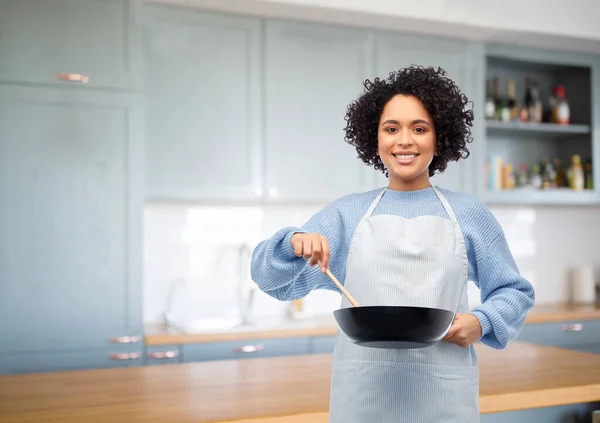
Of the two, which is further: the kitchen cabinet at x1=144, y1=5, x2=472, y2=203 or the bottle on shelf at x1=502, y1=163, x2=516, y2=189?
the bottle on shelf at x1=502, y1=163, x2=516, y2=189

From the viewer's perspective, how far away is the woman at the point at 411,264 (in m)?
1.31

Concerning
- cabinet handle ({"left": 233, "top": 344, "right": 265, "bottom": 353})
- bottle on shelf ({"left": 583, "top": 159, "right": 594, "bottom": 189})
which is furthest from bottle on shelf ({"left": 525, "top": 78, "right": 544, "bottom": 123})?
cabinet handle ({"left": 233, "top": 344, "right": 265, "bottom": 353})

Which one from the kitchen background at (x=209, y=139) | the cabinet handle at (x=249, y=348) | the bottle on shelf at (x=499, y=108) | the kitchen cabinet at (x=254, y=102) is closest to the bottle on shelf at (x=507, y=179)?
the kitchen background at (x=209, y=139)

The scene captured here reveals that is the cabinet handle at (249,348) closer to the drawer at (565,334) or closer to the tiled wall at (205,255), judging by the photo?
the tiled wall at (205,255)

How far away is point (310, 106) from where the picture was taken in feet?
A: 11.7

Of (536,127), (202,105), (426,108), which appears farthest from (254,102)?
(426,108)

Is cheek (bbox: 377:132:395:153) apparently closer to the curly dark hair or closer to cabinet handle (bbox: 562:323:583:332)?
the curly dark hair

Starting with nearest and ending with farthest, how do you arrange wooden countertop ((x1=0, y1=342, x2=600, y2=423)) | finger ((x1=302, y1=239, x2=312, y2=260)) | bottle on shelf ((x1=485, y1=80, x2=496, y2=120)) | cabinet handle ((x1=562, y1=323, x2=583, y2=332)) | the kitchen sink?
finger ((x1=302, y1=239, x2=312, y2=260)) < wooden countertop ((x1=0, y1=342, x2=600, y2=423)) < the kitchen sink < cabinet handle ((x1=562, y1=323, x2=583, y2=332)) < bottle on shelf ((x1=485, y1=80, x2=496, y2=120))

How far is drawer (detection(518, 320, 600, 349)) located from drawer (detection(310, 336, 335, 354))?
105cm

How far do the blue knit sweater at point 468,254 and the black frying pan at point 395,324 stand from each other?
0.61 feet

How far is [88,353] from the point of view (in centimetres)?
302

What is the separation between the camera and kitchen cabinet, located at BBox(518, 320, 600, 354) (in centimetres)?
368

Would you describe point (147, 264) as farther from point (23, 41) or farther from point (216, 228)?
point (23, 41)

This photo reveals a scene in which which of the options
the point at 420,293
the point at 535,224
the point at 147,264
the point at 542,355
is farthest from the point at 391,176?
the point at 535,224
